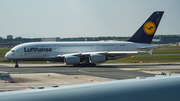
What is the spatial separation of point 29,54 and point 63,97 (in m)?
40.8

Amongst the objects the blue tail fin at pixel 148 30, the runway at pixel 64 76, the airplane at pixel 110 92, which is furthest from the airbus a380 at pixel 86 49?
the airplane at pixel 110 92

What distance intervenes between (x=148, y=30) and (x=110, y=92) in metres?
46.4

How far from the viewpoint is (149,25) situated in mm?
53406

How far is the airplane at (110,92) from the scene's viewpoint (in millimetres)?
7520

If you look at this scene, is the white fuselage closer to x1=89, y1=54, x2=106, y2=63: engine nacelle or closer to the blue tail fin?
the blue tail fin

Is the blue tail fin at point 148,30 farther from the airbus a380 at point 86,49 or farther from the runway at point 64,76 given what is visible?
the runway at point 64,76

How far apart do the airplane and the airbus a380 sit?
36299 millimetres

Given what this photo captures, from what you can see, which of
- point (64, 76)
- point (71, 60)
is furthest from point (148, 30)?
point (64, 76)

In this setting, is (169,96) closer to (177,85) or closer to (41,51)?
(177,85)

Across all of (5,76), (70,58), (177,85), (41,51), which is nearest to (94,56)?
(70,58)

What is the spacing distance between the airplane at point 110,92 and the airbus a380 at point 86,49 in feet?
119

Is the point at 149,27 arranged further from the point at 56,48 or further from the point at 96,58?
the point at 56,48

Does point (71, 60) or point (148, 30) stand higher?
point (148, 30)

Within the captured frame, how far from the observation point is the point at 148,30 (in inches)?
2098
